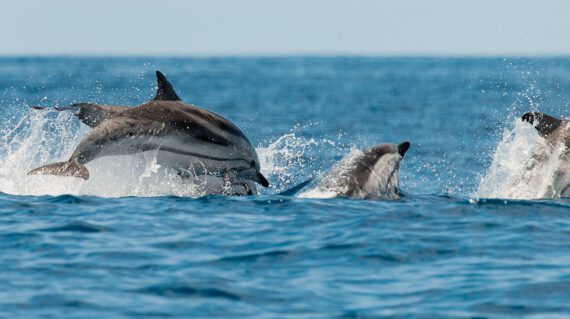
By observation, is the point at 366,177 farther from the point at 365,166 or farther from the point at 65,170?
the point at 65,170

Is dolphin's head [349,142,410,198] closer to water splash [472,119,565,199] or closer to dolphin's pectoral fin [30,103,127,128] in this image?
water splash [472,119,565,199]

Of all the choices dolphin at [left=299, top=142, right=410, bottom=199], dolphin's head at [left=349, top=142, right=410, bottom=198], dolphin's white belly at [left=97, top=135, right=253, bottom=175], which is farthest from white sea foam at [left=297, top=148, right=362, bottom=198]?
dolphin's white belly at [left=97, top=135, right=253, bottom=175]

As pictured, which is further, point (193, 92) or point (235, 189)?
point (193, 92)

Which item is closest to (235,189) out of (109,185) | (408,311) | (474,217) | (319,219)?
(109,185)

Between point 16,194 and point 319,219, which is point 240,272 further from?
point 16,194

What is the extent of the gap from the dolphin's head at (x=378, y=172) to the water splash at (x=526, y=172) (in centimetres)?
150

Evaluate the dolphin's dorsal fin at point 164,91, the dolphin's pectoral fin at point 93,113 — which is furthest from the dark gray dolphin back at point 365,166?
the dolphin's pectoral fin at point 93,113

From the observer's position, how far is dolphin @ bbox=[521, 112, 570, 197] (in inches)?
603

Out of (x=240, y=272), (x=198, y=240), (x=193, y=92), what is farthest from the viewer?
(x=193, y=92)

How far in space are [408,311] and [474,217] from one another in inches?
159

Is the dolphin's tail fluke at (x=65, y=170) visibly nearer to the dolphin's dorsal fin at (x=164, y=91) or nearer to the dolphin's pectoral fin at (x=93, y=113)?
the dolphin's pectoral fin at (x=93, y=113)

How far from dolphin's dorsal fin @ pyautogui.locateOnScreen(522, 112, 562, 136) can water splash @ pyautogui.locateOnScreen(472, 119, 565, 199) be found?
177 mm

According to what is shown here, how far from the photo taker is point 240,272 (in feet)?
34.6

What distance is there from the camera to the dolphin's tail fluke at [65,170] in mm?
14430
